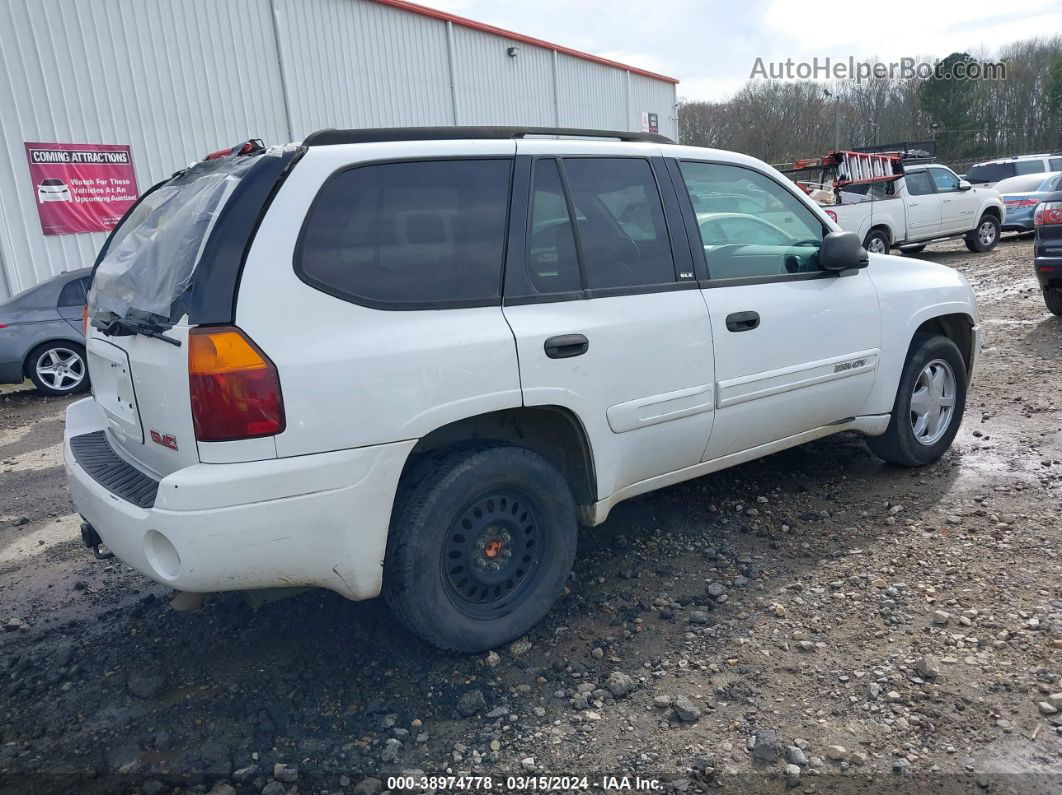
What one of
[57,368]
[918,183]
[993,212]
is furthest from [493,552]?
[993,212]

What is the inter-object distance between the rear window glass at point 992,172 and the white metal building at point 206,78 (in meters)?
12.5

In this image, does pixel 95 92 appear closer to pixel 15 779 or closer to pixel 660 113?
pixel 15 779

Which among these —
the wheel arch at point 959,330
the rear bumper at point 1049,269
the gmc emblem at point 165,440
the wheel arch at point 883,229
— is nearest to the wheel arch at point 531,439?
the gmc emblem at point 165,440

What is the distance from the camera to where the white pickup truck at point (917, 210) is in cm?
1457

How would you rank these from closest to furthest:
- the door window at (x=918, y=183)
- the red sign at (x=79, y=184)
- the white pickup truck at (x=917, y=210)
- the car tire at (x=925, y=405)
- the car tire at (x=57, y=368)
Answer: the car tire at (x=925, y=405) → the car tire at (x=57, y=368) → the red sign at (x=79, y=184) → the white pickup truck at (x=917, y=210) → the door window at (x=918, y=183)

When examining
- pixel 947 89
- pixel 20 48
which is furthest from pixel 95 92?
pixel 947 89

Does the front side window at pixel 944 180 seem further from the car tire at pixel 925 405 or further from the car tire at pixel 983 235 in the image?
the car tire at pixel 925 405

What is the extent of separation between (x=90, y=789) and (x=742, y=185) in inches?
144

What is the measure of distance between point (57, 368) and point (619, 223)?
8.45 metres

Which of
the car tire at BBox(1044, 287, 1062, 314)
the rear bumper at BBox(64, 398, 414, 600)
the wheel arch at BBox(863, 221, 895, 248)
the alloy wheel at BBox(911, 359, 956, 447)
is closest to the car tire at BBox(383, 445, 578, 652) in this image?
the rear bumper at BBox(64, 398, 414, 600)

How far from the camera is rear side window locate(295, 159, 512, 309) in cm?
265

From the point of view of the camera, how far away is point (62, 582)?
396 centimetres

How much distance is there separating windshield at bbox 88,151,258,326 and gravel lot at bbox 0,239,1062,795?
1.39 meters

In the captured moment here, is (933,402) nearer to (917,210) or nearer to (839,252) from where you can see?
(839,252)
